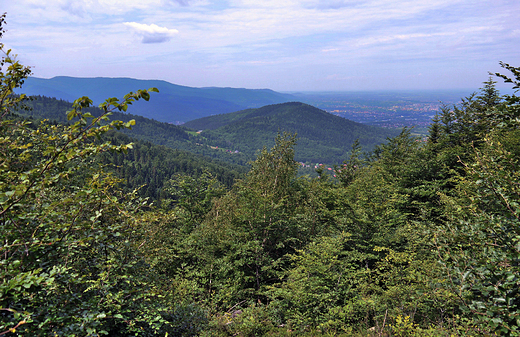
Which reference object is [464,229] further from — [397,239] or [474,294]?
[397,239]

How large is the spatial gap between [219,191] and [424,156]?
66.8 feet

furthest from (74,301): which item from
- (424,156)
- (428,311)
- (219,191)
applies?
(219,191)

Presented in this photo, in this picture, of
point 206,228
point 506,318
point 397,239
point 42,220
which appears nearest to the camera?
point 506,318

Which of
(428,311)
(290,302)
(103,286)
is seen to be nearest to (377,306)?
(428,311)

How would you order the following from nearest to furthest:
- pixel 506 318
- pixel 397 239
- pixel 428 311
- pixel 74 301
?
pixel 506 318 → pixel 74 301 → pixel 428 311 → pixel 397 239

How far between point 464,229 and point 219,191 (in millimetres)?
25372

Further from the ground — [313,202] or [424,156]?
[424,156]

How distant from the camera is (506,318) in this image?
321 centimetres

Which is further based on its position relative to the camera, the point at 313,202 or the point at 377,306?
the point at 313,202

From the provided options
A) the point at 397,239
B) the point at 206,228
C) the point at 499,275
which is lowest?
the point at 206,228

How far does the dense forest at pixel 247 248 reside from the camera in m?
3.32

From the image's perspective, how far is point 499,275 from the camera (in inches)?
134

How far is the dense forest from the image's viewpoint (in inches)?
131

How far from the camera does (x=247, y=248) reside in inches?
507
